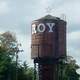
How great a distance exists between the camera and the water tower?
75.8 meters

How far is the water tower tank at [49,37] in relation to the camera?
248 ft

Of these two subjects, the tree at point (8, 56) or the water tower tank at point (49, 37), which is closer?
the water tower tank at point (49, 37)

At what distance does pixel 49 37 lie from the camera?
249ft

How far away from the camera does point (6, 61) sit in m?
96.1

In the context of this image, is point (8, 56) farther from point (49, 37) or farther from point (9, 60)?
point (49, 37)

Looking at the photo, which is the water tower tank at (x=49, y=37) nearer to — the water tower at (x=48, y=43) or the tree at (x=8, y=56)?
the water tower at (x=48, y=43)

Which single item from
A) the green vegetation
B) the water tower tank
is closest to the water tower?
the water tower tank

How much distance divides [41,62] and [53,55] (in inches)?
107

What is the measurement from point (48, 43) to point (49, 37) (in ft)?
3.04

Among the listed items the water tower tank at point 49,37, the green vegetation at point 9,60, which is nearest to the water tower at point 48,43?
the water tower tank at point 49,37

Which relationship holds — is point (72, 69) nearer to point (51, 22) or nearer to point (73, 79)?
point (73, 79)

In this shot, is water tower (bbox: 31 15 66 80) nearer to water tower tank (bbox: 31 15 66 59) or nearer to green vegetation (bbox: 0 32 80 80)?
water tower tank (bbox: 31 15 66 59)

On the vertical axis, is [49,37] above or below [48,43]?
above

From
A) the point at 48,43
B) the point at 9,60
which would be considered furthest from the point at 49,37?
the point at 9,60
